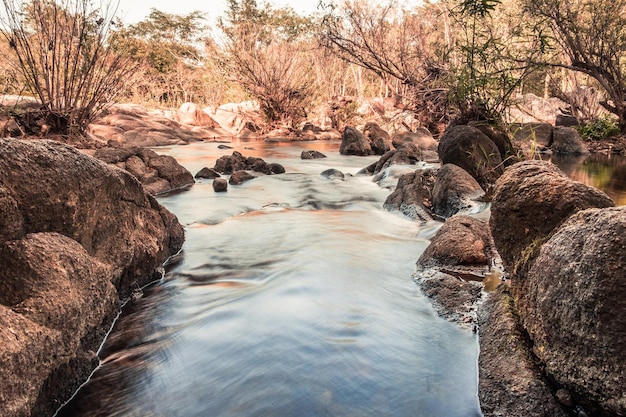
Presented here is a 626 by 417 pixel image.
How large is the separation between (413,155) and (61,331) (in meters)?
9.65

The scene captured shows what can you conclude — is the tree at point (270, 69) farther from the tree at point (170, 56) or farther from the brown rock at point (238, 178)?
the brown rock at point (238, 178)

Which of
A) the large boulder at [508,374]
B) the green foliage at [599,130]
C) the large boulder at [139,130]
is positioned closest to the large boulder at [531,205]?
the large boulder at [508,374]

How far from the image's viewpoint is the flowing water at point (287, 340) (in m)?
2.37

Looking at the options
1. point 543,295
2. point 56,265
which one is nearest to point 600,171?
point 543,295

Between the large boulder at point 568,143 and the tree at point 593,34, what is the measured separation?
1706mm

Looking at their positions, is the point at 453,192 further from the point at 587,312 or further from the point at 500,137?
the point at 587,312

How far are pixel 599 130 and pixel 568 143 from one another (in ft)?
11.1

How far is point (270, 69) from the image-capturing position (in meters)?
23.4

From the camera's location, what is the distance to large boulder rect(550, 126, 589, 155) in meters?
14.7

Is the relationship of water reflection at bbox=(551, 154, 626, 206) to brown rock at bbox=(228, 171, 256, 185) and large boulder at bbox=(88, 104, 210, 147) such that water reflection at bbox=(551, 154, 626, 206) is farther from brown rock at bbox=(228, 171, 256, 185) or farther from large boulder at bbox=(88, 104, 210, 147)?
large boulder at bbox=(88, 104, 210, 147)

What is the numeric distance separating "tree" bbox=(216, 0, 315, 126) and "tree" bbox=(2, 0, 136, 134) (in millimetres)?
13912

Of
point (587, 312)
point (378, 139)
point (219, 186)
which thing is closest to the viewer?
point (587, 312)

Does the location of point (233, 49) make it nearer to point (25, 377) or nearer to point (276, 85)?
point (276, 85)

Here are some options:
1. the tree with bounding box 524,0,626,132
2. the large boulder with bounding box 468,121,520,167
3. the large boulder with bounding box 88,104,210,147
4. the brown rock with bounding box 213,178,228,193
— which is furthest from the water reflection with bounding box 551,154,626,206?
the large boulder with bounding box 88,104,210,147
